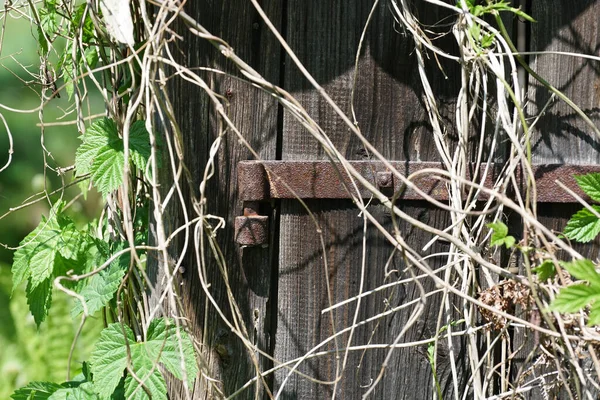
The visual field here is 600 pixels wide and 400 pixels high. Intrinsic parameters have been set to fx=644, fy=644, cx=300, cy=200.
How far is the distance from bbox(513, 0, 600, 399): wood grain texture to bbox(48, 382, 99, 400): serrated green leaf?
1158 millimetres

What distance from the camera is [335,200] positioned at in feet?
5.70

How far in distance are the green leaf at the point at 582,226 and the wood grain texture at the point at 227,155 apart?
0.78m

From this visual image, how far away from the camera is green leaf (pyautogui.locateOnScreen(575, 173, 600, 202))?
5.03 ft

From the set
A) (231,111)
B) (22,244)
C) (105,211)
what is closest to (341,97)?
(231,111)

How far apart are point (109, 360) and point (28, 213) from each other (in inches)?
155

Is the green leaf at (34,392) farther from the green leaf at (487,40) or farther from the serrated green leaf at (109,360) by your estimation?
the green leaf at (487,40)

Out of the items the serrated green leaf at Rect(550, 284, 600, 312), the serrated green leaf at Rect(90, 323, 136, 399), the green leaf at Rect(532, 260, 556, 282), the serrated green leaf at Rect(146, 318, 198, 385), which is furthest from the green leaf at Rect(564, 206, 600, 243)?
the serrated green leaf at Rect(90, 323, 136, 399)

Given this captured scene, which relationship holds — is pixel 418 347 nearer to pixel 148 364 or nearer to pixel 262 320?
pixel 262 320

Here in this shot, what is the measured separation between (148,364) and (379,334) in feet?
2.05

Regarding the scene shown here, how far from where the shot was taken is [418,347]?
1.78 meters

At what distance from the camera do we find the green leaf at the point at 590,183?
5.03 ft

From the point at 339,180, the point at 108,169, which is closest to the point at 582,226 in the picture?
the point at 339,180

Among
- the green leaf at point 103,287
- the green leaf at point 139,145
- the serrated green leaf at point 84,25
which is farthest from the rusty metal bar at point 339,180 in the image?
the serrated green leaf at point 84,25

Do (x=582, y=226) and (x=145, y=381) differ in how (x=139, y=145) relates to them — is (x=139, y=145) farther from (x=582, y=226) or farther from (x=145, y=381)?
(x=582, y=226)
